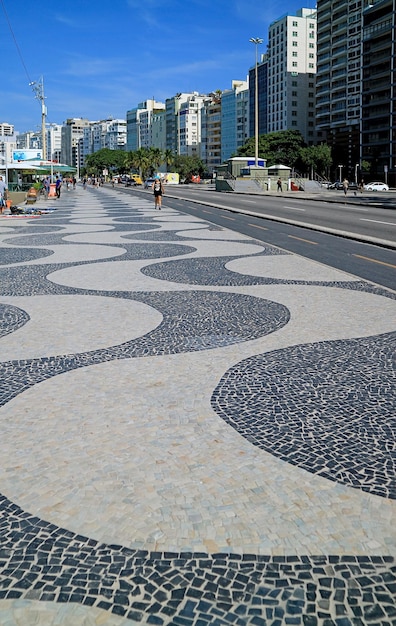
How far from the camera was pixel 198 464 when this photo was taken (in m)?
3.89

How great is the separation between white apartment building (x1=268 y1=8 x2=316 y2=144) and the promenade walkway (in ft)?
490

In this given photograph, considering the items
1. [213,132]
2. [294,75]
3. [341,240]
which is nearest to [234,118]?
[213,132]

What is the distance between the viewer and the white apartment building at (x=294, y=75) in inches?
5945

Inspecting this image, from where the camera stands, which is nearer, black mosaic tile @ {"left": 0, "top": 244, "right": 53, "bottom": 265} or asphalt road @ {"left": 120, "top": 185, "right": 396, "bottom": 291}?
asphalt road @ {"left": 120, "top": 185, "right": 396, "bottom": 291}

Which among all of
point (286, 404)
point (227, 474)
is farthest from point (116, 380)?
point (227, 474)

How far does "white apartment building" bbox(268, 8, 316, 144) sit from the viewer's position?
151 metres

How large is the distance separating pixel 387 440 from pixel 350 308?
433cm

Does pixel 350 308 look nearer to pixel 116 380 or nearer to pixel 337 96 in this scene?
pixel 116 380

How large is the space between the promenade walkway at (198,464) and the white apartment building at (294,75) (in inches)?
5885

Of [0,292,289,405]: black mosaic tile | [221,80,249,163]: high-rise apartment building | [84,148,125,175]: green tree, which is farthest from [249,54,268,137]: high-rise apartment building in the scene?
[0,292,289,405]: black mosaic tile

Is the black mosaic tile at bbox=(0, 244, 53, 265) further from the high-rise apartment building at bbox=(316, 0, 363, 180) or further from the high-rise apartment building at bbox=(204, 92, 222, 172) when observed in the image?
the high-rise apartment building at bbox=(204, 92, 222, 172)

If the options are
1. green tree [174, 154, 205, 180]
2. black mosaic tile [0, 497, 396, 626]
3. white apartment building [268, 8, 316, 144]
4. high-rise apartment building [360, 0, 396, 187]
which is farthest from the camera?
green tree [174, 154, 205, 180]

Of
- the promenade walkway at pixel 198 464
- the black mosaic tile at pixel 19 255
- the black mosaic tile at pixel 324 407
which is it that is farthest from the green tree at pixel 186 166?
the black mosaic tile at pixel 324 407

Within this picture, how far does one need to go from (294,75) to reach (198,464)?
15843 centimetres
